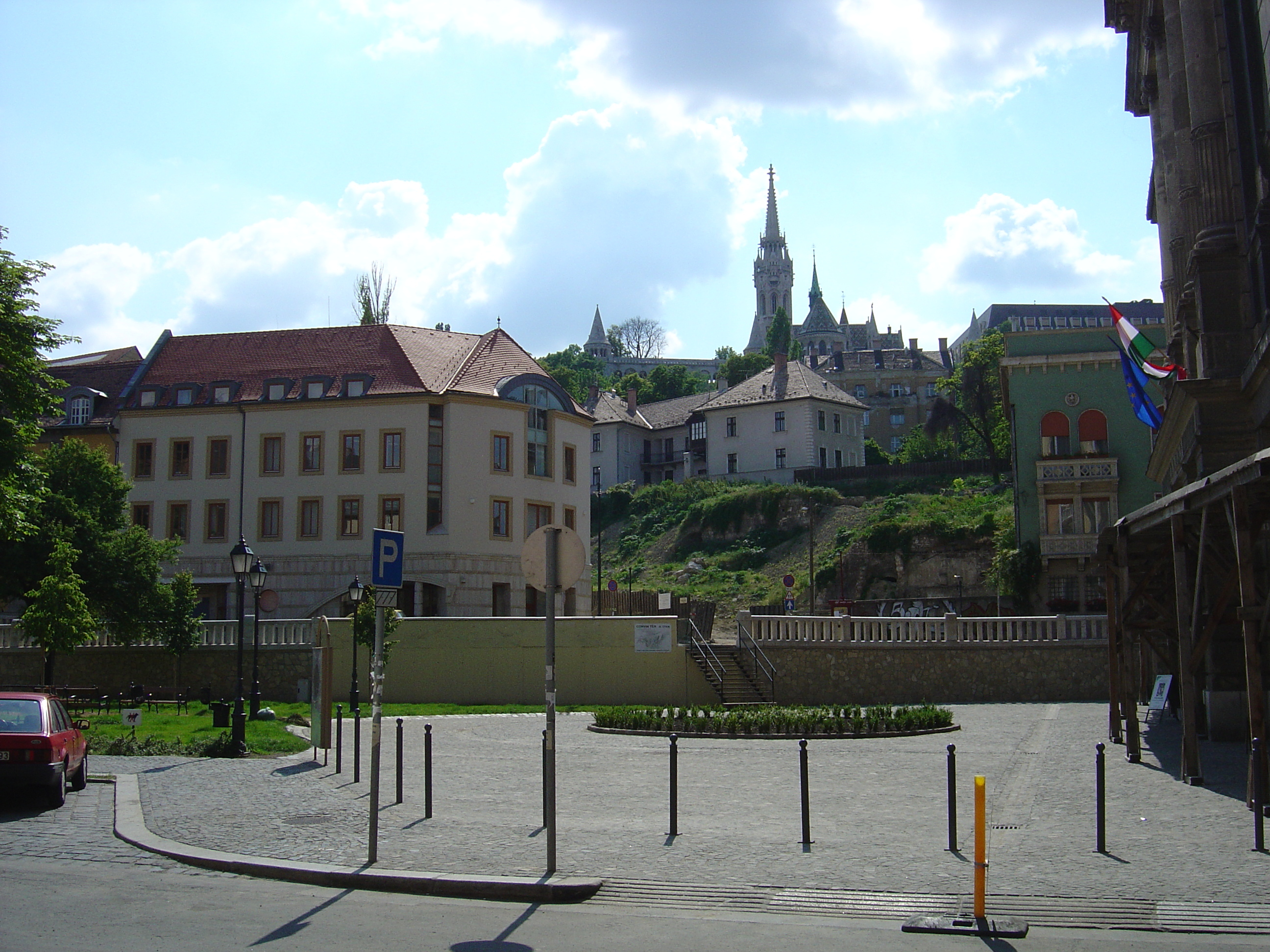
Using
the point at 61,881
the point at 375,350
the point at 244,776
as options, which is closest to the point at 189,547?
the point at 375,350

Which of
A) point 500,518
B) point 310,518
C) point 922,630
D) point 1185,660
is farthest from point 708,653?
point 310,518

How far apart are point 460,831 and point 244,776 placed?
629 centimetres

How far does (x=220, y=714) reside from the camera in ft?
82.7

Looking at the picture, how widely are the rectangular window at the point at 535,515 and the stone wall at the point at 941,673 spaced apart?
17764mm

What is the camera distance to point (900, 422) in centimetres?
14625

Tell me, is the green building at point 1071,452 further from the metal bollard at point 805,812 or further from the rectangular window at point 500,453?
the metal bollard at point 805,812

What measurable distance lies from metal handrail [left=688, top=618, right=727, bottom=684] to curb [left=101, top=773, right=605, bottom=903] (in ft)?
80.8

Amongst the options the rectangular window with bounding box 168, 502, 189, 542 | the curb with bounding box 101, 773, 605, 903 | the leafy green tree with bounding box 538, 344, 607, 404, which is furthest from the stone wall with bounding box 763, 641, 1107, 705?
the leafy green tree with bounding box 538, 344, 607, 404

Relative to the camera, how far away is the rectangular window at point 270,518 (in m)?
50.6

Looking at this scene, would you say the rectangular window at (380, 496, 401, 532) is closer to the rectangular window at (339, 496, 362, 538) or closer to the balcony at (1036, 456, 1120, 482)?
the rectangular window at (339, 496, 362, 538)

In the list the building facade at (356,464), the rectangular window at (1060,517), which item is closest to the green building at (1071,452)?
the rectangular window at (1060,517)

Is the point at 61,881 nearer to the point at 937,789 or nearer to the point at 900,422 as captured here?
the point at 937,789

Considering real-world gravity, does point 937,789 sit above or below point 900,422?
below

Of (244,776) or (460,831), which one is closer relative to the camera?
(460,831)
